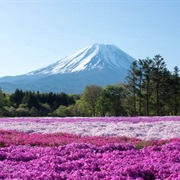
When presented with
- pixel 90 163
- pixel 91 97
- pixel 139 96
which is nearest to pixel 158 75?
pixel 139 96

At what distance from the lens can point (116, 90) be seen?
86000 mm

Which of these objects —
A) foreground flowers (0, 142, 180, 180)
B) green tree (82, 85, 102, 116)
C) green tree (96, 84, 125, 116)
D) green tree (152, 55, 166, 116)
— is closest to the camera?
foreground flowers (0, 142, 180, 180)

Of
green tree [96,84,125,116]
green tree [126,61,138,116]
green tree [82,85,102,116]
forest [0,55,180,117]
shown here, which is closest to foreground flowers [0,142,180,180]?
forest [0,55,180,117]

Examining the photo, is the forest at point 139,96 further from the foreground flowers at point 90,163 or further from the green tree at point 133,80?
the foreground flowers at point 90,163

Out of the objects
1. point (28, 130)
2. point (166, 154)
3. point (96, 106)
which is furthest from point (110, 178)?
point (96, 106)

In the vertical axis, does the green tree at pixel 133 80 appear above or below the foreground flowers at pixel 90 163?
above

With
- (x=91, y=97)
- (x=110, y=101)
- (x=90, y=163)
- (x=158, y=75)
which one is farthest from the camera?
(x=91, y=97)

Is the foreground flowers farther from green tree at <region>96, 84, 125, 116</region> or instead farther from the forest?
green tree at <region>96, 84, 125, 116</region>

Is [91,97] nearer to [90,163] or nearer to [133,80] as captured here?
[133,80]

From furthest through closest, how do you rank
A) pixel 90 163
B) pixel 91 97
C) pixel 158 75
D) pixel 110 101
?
pixel 91 97, pixel 110 101, pixel 158 75, pixel 90 163

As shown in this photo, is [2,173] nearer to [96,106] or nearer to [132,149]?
[132,149]

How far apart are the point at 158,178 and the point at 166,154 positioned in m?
2.38

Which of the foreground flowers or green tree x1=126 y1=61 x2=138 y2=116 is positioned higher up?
green tree x1=126 y1=61 x2=138 y2=116

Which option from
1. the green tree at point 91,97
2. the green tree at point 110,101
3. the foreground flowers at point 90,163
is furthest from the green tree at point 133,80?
the foreground flowers at point 90,163
